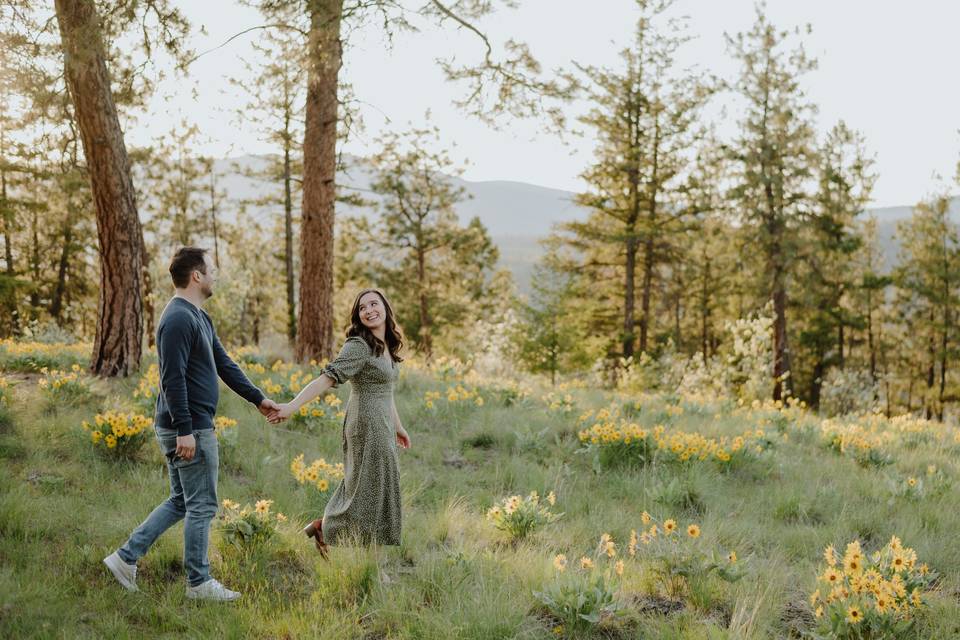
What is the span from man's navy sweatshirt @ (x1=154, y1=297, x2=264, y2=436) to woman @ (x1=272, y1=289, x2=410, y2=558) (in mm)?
455

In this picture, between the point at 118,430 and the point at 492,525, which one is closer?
the point at 492,525

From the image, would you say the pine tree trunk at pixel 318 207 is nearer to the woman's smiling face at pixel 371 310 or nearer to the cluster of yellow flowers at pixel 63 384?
the cluster of yellow flowers at pixel 63 384

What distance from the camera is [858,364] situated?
1404 inches

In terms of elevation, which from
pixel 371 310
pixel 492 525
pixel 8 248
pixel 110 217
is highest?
pixel 8 248

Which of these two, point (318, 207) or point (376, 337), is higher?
point (318, 207)

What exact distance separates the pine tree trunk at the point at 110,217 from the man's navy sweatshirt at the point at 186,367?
4883mm

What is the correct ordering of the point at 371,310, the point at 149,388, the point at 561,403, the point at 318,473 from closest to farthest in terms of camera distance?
1. the point at 371,310
2. the point at 318,473
3. the point at 149,388
4. the point at 561,403

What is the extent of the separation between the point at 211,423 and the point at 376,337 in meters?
1.07

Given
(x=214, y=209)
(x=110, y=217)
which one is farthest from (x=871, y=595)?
(x=214, y=209)

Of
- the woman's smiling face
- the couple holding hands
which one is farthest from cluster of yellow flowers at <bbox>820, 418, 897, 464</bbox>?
the woman's smiling face

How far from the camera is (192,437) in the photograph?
344 cm

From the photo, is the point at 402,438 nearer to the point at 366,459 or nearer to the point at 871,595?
the point at 366,459

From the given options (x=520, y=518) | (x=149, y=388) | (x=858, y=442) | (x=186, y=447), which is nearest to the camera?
(x=186, y=447)

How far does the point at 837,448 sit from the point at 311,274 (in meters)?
7.27
